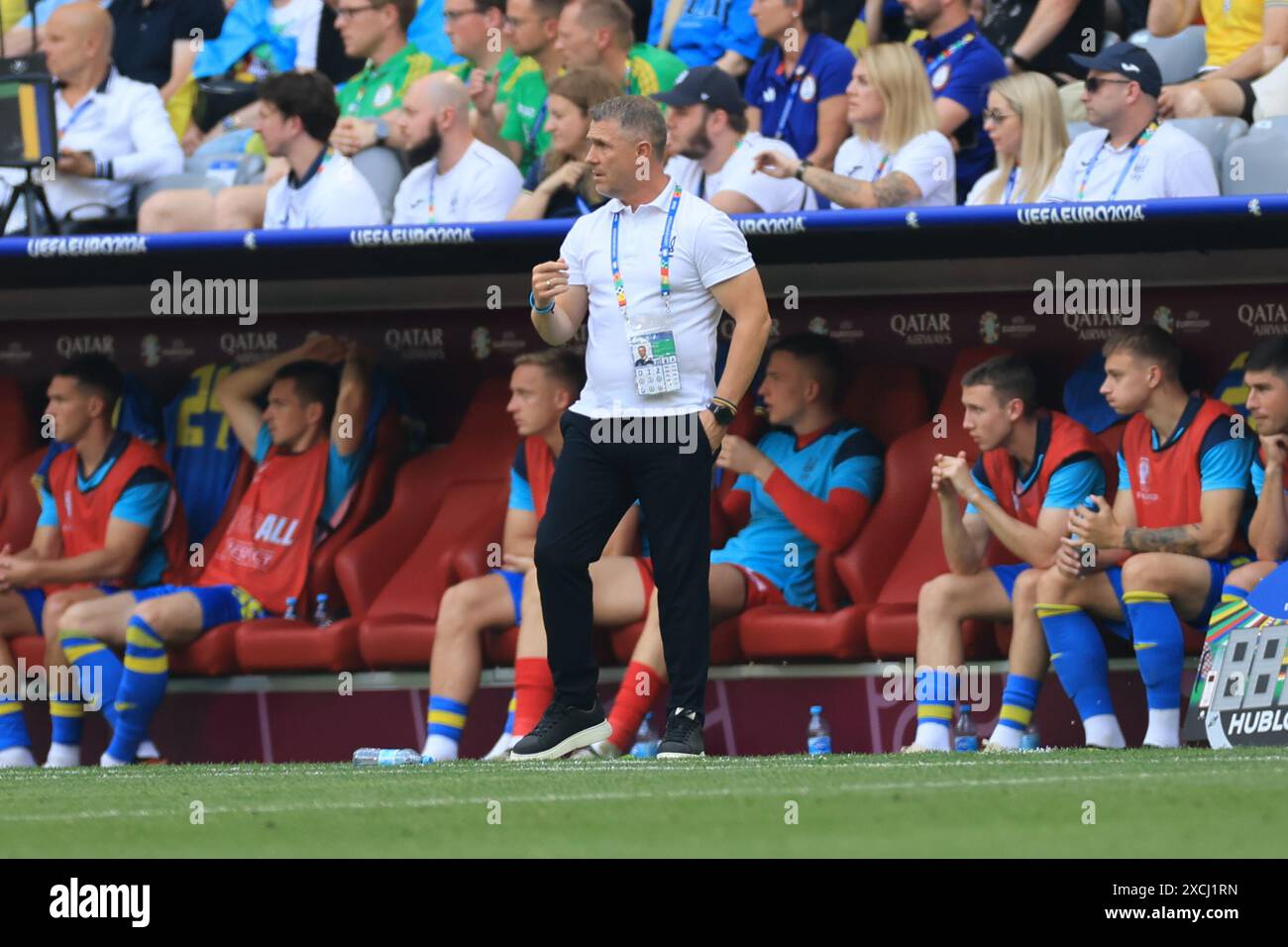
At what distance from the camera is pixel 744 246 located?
666 cm

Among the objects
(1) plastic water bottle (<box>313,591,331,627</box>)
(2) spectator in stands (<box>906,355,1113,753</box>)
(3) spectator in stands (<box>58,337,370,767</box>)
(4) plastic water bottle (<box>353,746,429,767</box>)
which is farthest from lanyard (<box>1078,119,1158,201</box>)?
(1) plastic water bottle (<box>313,591,331,627</box>)

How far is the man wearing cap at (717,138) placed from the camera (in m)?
8.66

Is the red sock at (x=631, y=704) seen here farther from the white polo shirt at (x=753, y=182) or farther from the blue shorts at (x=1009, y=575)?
the white polo shirt at (x=753, y=182)

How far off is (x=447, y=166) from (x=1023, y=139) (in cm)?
233

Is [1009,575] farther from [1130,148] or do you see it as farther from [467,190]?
[467,190]

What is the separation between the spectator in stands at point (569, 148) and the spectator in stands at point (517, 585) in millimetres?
553

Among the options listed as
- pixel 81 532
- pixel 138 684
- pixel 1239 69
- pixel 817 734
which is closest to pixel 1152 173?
pixel 1239 69

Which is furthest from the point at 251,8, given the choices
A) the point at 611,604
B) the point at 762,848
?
the point at 762,848

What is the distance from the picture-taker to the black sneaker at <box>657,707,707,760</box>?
6578mm

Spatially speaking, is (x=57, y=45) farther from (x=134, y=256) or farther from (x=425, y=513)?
(x=425, y=513)

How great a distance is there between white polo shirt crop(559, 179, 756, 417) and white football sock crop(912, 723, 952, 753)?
1760 millimetres

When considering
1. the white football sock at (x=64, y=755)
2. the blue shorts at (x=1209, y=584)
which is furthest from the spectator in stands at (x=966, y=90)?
the white football sock at (x=64, y=755)

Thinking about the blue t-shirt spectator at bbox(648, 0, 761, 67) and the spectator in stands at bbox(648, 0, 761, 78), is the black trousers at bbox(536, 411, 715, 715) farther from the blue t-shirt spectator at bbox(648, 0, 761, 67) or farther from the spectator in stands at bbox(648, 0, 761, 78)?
the blue t-shirt spectator at bbox(648, 0, 761, 67)

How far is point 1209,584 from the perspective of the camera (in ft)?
24.6
